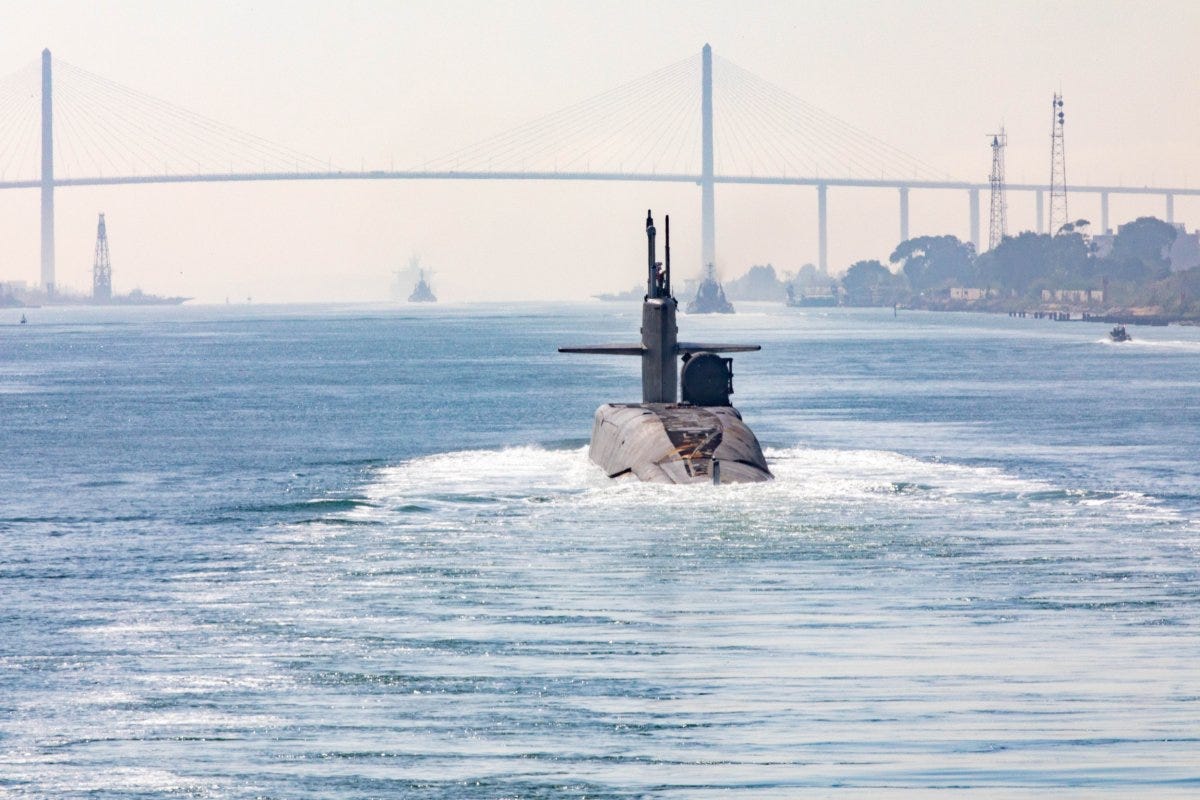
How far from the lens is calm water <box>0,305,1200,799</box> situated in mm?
14977

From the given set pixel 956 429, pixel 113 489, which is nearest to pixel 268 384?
pixel 956 429

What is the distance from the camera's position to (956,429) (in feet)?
175

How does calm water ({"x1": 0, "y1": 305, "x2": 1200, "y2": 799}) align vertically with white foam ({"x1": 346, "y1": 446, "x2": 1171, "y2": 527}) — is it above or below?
below

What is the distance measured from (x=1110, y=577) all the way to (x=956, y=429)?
95.9 feet

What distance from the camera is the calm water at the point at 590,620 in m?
15.0

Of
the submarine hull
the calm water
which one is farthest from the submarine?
the calm water

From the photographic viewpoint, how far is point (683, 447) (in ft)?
112

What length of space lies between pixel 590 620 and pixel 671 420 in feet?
48.4

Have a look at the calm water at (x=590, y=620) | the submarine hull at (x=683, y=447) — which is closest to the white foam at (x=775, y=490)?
the calm water at (x=590, y=620)

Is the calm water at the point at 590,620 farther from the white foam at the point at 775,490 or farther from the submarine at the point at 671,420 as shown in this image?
the submarine at the point at 671,420

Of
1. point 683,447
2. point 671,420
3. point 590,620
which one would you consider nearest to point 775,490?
point 683,447

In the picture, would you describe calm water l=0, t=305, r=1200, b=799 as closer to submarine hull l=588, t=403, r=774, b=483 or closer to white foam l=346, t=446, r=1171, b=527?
white foam l=346, t=446, r=1171, b=527

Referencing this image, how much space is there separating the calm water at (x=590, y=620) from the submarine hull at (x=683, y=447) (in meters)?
0.64

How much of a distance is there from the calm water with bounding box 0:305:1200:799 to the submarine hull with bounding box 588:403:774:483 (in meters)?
0.64
